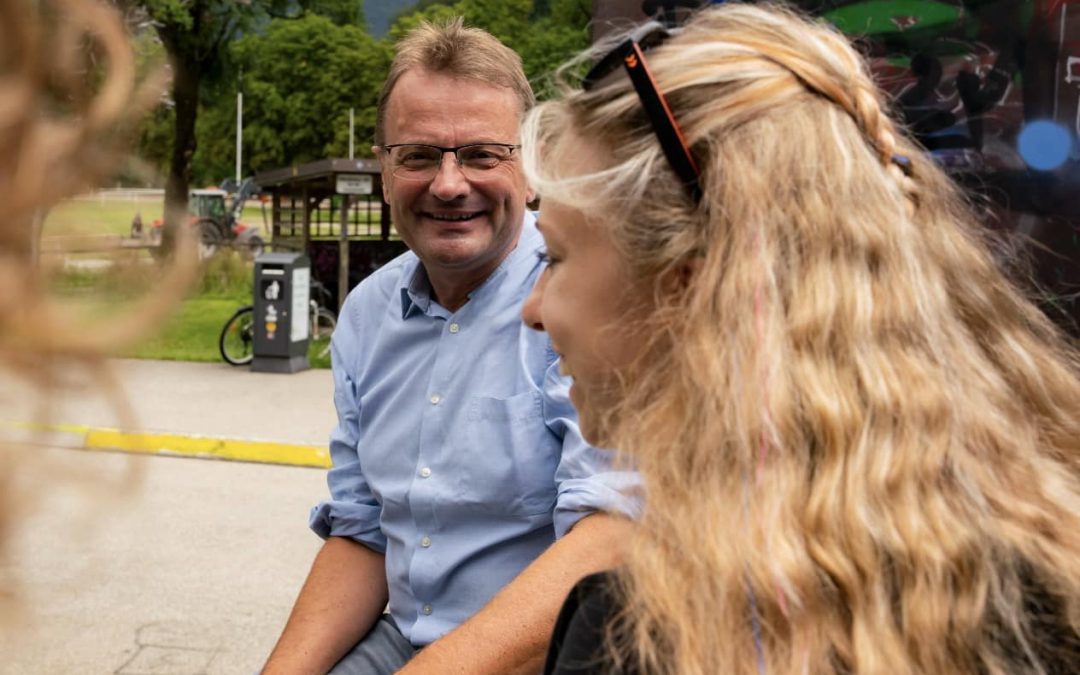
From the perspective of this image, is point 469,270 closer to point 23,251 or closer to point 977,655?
point 977,655

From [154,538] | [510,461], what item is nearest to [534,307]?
[510,461]

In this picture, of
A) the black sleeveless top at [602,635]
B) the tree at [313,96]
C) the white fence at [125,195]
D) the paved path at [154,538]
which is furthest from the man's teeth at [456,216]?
the tree at [313,96]

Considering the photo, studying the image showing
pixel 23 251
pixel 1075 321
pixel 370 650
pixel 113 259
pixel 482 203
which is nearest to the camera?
pixel 23 251

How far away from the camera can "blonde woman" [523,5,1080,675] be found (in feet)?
3.92

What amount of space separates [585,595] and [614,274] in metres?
0.39

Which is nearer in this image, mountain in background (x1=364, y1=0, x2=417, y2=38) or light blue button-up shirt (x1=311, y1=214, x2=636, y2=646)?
light blue button-up shirt (x1=311, y1=214, x2=636, y2=646)

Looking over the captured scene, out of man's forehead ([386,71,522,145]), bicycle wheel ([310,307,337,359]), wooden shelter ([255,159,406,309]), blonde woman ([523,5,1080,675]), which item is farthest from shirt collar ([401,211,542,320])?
wooden shelter ([255,159,406,309])

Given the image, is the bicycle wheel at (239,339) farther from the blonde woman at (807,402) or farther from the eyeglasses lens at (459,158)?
the blonde woman at (807,402)

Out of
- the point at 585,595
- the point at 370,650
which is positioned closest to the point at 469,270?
the point at 370,650

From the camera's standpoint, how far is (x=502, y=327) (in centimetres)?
255

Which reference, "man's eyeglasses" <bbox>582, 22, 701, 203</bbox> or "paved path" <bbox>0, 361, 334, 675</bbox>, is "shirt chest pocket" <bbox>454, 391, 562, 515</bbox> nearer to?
"paved path" <bbox>0, 361, 334, 675</bbox>

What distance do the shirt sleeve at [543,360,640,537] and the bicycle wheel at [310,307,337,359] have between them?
10926 millimetres

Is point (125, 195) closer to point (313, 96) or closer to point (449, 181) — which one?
point (449, 181)

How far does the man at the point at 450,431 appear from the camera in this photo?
219cm
